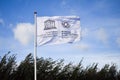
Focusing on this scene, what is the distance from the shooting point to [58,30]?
12.9 meters

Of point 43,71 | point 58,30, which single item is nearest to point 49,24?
point 58,30

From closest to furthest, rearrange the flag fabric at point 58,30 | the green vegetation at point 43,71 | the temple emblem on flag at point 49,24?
the flag fabric at point 58,30 < the temple emblem on flag at point 49,24 < the green vegetation at point 43,71

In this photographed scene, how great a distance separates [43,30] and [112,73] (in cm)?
3749

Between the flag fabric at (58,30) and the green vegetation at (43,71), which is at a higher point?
the flag fabric at (58,30)

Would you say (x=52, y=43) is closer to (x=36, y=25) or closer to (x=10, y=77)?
(x=36, y=25)

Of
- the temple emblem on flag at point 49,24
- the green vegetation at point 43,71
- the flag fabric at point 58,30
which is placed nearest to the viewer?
the flag fabric at point 58,30

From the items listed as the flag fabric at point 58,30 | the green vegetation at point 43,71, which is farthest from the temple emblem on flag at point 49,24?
the green vegetation at point 43,71

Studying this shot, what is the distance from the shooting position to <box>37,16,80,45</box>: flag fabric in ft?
41.9

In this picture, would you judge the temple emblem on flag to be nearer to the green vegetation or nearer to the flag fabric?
the flag fabric

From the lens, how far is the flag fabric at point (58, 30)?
12.8 metres

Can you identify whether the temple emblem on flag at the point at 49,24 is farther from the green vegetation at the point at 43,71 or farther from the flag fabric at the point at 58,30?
the green vegetation at the point at 43,71

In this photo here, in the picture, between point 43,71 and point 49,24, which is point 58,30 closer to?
point 49,24

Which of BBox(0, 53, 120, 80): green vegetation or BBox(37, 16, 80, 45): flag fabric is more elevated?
BBox(37, 16, 80, 45): flag fabric

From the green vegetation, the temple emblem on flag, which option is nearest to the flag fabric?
the temple emblem on flag
